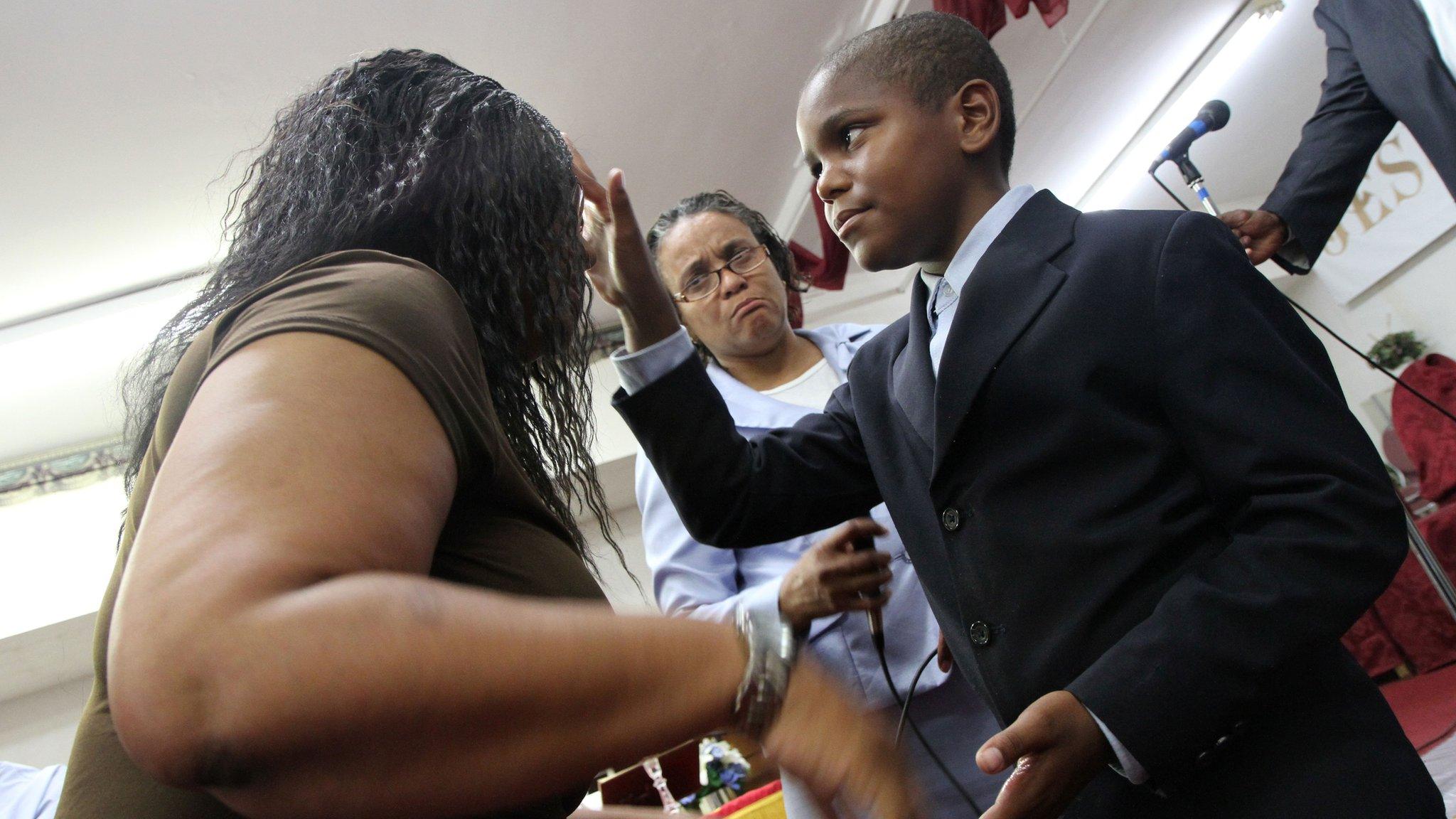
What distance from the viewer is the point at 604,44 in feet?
13.8

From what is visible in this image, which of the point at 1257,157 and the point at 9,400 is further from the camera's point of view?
the point at 1257,157

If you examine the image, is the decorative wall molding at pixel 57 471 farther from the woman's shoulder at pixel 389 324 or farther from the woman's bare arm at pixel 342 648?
the woman's bare arm at pixel 342 648

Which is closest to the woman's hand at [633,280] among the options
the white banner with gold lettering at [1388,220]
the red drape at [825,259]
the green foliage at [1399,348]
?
the red drape at [825,259]

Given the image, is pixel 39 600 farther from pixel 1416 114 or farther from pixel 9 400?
pixel 1416 114

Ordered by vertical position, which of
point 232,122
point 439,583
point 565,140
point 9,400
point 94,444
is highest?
point 232,122

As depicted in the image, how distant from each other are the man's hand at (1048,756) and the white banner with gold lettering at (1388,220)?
7.07 meters

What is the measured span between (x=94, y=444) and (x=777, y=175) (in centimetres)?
481

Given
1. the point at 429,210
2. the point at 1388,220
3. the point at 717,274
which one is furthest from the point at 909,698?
the point at 1388,220

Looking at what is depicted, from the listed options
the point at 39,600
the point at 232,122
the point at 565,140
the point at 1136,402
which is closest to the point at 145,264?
the point at 232,122

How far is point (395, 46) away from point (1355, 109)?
3.69m

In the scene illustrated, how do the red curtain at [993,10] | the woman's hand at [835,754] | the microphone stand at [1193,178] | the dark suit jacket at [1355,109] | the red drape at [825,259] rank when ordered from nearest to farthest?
the woman's hand at [835,754] → the dark suit jacket at [1355,109] → the microphone stand at [1193,178] → the red curtain at [993,10] → the red drape at [825,259]

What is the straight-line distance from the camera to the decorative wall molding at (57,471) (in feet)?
18.9

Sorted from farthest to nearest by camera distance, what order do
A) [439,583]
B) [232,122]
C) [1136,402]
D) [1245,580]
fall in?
Result: [232,122] → [1136,402] → [1245,580] → [439,583]

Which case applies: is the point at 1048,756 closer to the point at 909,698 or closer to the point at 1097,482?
the point at 1097,482
